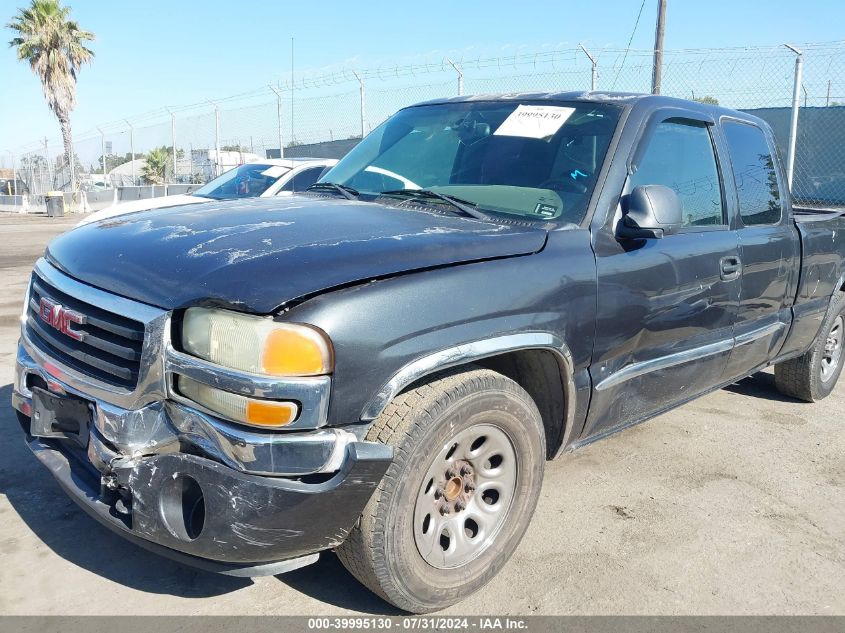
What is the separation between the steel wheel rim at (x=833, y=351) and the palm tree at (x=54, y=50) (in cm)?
3264

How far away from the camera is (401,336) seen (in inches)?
86.2

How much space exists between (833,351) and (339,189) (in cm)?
395

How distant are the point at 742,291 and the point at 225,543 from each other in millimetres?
2827

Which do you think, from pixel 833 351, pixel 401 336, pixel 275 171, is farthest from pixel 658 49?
pixel 401 336

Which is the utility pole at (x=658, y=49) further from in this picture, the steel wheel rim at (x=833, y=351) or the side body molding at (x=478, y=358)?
the side body molding at (x=478, y=358)

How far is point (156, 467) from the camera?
2.14 metres

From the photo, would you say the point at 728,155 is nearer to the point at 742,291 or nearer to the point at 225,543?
the point at 742,291

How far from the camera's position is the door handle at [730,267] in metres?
3.50

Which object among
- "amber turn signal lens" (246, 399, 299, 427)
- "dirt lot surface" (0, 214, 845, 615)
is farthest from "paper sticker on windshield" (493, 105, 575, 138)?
"amber turn signal lens" (246, 399, 299, 427)

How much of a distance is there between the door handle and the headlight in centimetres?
225

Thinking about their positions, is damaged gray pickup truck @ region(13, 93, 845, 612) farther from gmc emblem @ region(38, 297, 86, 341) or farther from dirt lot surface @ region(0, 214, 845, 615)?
dirt lot surface @ region(0, 214, 845, 615)

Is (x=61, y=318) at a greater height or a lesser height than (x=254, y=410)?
greater

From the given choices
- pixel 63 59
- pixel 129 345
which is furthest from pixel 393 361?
pixel 63 59

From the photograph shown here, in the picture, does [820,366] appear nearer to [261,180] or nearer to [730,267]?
[730,267]
